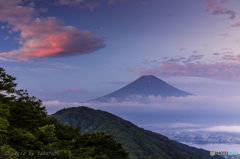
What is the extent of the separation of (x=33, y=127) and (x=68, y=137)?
3.75 m

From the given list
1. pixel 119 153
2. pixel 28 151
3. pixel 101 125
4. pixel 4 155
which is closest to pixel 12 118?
pixel 28 151

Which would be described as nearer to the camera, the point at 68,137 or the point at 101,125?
the point at 68,137

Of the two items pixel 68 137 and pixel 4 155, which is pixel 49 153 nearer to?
pixel 4 155

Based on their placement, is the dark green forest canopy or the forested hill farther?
the forested hill

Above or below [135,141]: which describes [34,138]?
above

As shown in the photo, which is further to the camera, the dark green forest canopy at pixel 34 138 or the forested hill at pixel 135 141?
the forested hill at pixel 135 141

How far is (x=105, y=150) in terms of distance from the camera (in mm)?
20141

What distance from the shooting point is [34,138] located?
14.0 metres

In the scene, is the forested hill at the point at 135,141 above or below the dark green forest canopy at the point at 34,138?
below

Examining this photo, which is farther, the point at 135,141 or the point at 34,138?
the point at 135,141

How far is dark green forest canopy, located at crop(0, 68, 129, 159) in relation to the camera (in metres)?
13.6

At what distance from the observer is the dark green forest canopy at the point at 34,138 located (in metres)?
13.6

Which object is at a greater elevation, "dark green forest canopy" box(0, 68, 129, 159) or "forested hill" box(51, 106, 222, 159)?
"dark green forest canopy" box(0, 68, 129, 159)

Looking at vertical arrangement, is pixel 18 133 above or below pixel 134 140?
above
